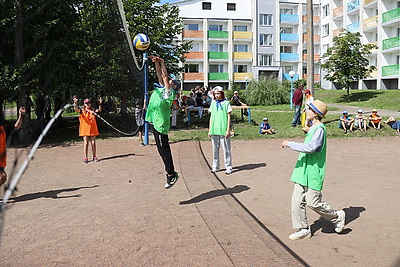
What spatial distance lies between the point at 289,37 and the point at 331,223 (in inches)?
2033

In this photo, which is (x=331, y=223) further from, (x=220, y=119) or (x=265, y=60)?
(x=265, y=60)

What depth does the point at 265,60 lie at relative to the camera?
5388 centimetres

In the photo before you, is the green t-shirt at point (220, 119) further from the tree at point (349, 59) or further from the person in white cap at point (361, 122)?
the tree at point (349, 59)

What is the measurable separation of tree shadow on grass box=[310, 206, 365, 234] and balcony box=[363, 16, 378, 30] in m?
39.6

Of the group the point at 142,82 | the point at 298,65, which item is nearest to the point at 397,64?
the point at 298,65

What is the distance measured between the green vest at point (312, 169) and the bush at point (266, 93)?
2574 cm

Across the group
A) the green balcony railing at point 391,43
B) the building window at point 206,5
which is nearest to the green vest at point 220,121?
the green balcony railing at point 391,43

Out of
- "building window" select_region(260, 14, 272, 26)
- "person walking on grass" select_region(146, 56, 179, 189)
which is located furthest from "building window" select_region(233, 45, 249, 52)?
"person walking on grass" select_region(146, 56, 179, 189)

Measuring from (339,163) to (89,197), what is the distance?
636 centimetres

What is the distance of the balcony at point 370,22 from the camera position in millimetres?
40619

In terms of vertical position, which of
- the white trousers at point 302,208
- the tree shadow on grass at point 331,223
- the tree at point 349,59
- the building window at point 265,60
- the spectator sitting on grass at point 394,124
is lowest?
the tree shadow on grass at point 331,223

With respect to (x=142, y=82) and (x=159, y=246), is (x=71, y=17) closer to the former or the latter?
(x=142, y=82)

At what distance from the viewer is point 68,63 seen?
43.8 ft

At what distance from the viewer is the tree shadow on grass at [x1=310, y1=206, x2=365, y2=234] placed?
203 inches
